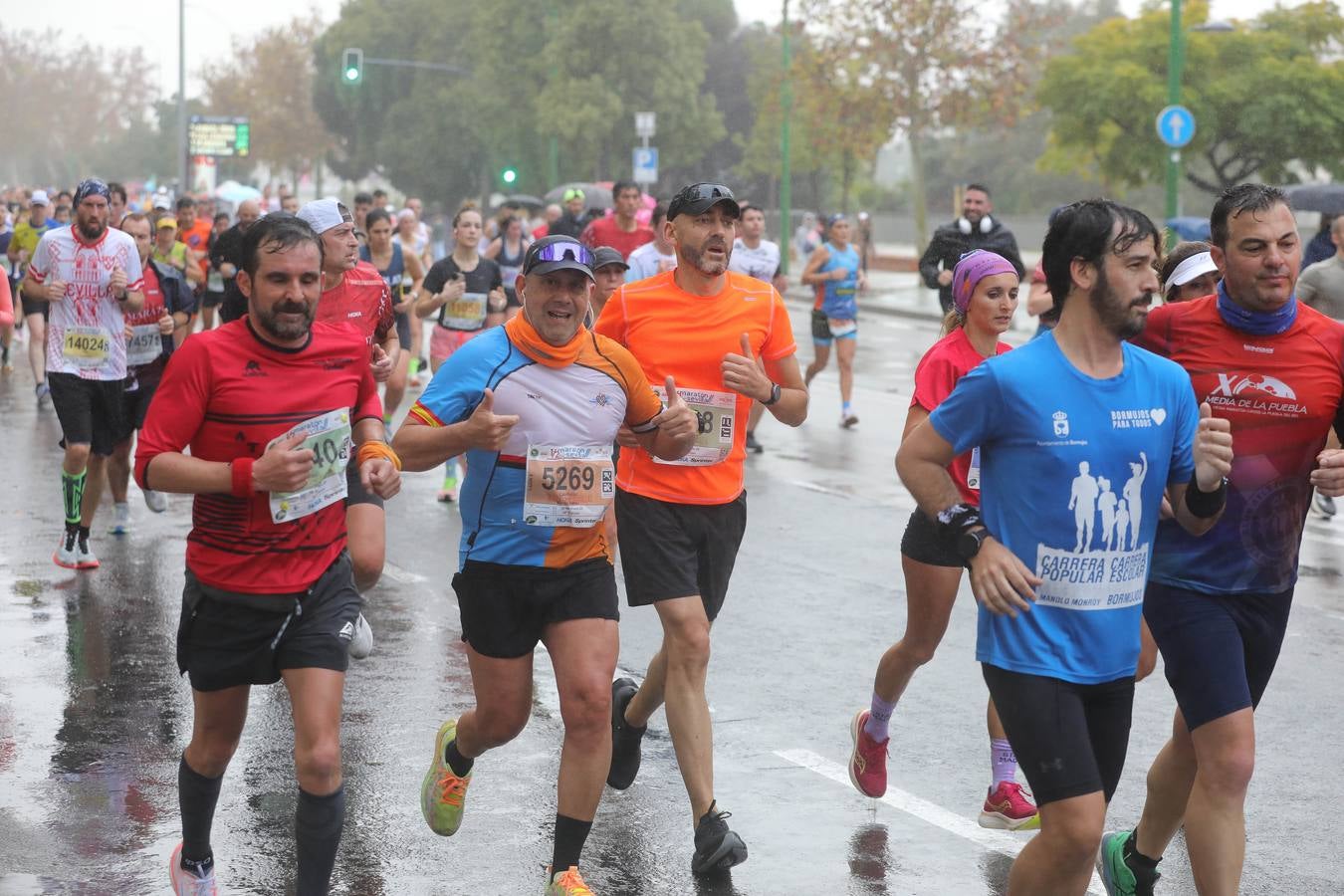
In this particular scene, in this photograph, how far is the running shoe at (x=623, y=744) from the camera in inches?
242

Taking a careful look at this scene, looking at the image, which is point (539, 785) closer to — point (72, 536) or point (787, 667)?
point (787, 667)

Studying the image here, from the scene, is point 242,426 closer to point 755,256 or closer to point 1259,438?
point 1259,438

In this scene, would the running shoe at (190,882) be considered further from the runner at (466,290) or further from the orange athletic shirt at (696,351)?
the runner at (466,290)

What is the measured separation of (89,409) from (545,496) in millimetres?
5725

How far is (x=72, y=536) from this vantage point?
984cm

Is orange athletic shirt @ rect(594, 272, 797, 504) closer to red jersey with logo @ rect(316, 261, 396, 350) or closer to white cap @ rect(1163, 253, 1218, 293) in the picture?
white cap @ rect(1163, 253, 1218, 293)

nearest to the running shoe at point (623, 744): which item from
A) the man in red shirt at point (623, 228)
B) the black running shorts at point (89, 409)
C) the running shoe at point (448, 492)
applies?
the black running shorts at point (89, 409)

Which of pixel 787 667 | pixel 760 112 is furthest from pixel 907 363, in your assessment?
pixel 760 112

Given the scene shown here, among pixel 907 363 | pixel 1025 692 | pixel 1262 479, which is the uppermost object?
pixel 1262 479

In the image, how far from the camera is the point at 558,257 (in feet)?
16.5

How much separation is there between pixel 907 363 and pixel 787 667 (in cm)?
1558

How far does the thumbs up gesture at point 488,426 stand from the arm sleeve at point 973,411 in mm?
1254

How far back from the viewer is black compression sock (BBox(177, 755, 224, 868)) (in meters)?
4.83

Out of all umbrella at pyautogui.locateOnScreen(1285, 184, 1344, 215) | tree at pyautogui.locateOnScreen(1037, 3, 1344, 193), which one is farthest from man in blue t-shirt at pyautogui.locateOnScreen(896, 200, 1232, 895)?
tree at pyautogui.locateOnScreen(1037, 3, 1344, 193)
